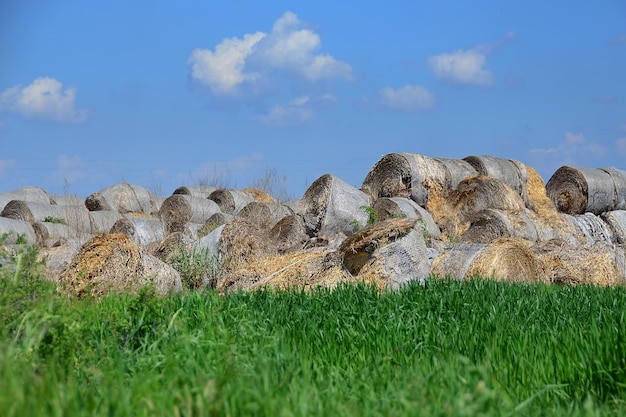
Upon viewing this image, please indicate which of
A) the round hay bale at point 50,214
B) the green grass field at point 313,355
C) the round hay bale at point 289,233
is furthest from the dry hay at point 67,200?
the green grass field at point 313,355

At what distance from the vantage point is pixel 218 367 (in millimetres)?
3988

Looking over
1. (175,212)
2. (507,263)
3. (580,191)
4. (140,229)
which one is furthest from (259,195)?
(507,263)

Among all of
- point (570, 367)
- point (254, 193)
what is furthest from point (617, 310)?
point (254, 193)

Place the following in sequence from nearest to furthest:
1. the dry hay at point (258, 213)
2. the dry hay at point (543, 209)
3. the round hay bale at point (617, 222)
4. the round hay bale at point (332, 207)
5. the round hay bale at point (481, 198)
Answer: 1. the round hay bale at point (332, 207)
2. the dry hay at point (543, 209)
3. the round hay bale at point (481, 198)
4. the dry hay at point (258, 213)
5. the round hay bale at point (617, 222)

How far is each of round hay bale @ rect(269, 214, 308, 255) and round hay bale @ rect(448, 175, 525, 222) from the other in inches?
147

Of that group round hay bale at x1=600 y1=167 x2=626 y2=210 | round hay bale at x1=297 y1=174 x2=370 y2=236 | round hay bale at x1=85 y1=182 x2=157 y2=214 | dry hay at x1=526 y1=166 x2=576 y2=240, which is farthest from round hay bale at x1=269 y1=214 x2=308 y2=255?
round hay bale at x1=600 y1=167 x2=626 y2=210

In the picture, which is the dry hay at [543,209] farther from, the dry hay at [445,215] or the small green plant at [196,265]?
the small green plant at [196,265]

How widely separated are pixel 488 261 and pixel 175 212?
35.8 ft

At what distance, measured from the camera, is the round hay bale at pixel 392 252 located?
9.73m

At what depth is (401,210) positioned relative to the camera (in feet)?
48.9

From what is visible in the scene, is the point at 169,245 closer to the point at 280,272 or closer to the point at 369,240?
the point at 280,272

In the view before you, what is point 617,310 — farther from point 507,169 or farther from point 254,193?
point 254,193

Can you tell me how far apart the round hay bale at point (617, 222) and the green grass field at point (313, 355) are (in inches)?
449

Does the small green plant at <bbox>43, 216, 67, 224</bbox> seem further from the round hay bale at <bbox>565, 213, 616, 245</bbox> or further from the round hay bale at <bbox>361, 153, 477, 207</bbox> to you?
the round hay bale at <bbox>565, 213, 616, 245</bbox>
